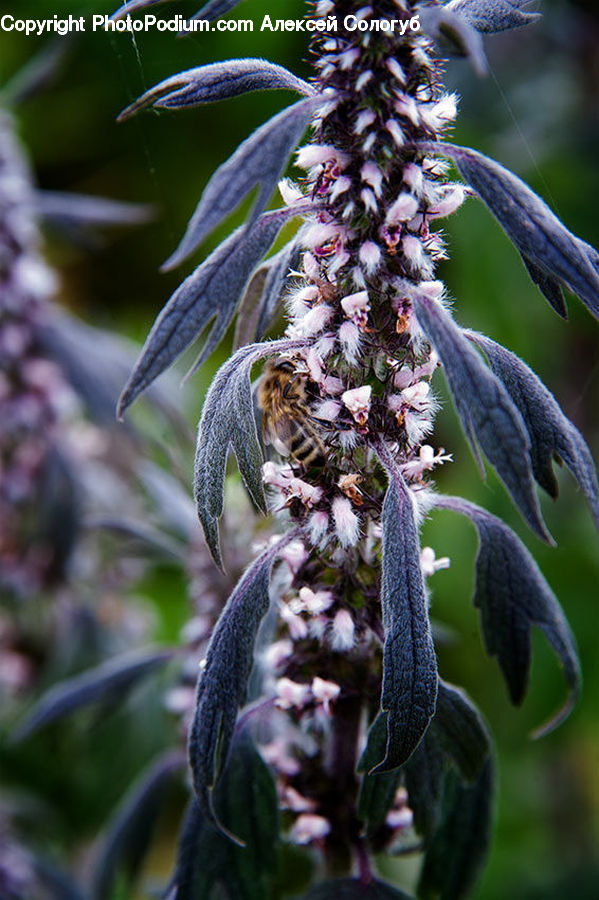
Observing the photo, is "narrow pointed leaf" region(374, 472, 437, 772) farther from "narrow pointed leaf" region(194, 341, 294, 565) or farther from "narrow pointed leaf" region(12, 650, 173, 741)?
"narrow pointed leaf" region(12, 650, 173, 741)

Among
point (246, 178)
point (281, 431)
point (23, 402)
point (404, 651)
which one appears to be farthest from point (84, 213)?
point (404, 651)

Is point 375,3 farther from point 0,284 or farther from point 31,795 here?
point 31,795

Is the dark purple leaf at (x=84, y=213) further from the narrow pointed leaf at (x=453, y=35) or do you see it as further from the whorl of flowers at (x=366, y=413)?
the narrow pointed leaf at (x=453, y=35)

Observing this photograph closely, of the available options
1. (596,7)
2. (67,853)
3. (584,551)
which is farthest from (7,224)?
(596,7)

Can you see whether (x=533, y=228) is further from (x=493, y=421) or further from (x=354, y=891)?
(x=354, y=891)

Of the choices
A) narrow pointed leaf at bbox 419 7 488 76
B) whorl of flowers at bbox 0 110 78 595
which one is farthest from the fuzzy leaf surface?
whorl of flowers at bbox 0 110 78 595

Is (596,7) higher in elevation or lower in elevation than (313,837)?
higher

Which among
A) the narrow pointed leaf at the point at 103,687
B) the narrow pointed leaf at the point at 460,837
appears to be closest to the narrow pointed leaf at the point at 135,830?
the narrow pointed leaf at the point at 103,687
